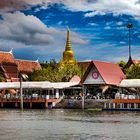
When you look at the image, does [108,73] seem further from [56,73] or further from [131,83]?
[56,73]

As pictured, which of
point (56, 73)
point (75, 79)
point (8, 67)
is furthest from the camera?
point (8, 67)

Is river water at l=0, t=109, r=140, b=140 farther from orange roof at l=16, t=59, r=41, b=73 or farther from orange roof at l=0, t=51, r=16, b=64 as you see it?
orange roof at l=16, t=59, r=41, b=73

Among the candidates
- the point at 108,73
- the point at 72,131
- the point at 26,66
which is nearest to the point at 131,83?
the point at 108,73

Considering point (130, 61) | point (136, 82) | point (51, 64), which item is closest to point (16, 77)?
point (51, 64)

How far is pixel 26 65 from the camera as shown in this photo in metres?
123

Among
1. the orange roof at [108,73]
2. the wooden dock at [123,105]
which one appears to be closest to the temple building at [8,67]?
the orange roof at [108,73]

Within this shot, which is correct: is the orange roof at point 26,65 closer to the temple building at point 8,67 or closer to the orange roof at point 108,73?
the temple building at point 8,67

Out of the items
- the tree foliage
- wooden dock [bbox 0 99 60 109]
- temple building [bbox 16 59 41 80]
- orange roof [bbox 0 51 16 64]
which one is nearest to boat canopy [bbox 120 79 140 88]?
wooden dock [bbox 0 99 60 109]

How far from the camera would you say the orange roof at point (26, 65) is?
396 feet

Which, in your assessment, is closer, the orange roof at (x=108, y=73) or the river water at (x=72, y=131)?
the river water at (x=72, y=131)

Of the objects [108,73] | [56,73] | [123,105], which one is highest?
[56,73]

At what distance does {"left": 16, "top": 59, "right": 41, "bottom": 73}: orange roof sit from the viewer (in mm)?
120750

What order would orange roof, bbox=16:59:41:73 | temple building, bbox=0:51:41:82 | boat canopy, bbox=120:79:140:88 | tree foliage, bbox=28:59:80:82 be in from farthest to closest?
orange roof, bbox=16:59:41:73 < temple building, bbox=0:51:41:82 < tree foliage, bbox=28:59:80:82 < boat canopy, bbox=120:79:140:88

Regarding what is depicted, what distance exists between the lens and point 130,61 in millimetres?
109250
